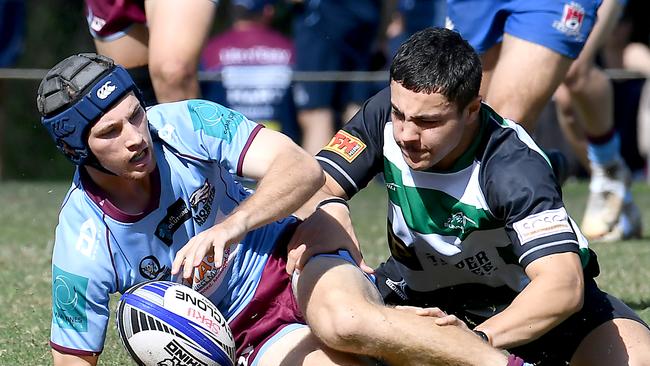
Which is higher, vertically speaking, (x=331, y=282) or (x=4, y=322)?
→ (x=331, y=282)

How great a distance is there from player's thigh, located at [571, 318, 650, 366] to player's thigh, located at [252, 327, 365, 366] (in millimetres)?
752

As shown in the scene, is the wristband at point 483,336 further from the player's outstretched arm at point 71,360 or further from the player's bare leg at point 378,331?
the player's outstretched arm at point 71,360

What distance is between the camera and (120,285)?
3910 mm

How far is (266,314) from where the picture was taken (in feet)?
13.6

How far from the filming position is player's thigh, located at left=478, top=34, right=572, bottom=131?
530cm

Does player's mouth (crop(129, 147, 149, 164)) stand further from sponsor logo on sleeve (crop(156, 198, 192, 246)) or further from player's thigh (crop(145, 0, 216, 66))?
player's thigh (crop(145, 0, 216, 66))

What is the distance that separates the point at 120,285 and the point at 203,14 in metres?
1.95

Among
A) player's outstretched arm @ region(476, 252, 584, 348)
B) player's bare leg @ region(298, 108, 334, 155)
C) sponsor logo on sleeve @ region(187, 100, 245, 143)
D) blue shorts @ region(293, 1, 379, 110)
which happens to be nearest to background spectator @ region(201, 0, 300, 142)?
blue shorts @ region(293, 1, 379, 110)

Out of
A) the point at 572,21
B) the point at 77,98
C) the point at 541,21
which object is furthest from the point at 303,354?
the point at 572,21

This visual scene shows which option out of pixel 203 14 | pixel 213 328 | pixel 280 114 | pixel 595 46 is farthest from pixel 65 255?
pixel 280 114

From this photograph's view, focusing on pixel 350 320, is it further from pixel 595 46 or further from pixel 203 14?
pixel 595 46

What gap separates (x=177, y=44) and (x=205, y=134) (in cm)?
153

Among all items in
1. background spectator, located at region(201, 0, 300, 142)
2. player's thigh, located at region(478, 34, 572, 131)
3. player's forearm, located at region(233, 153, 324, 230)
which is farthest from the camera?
background spectator, located at region(201, 0, 300, 142)

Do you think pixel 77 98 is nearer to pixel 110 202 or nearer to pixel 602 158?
pixel 110 202
